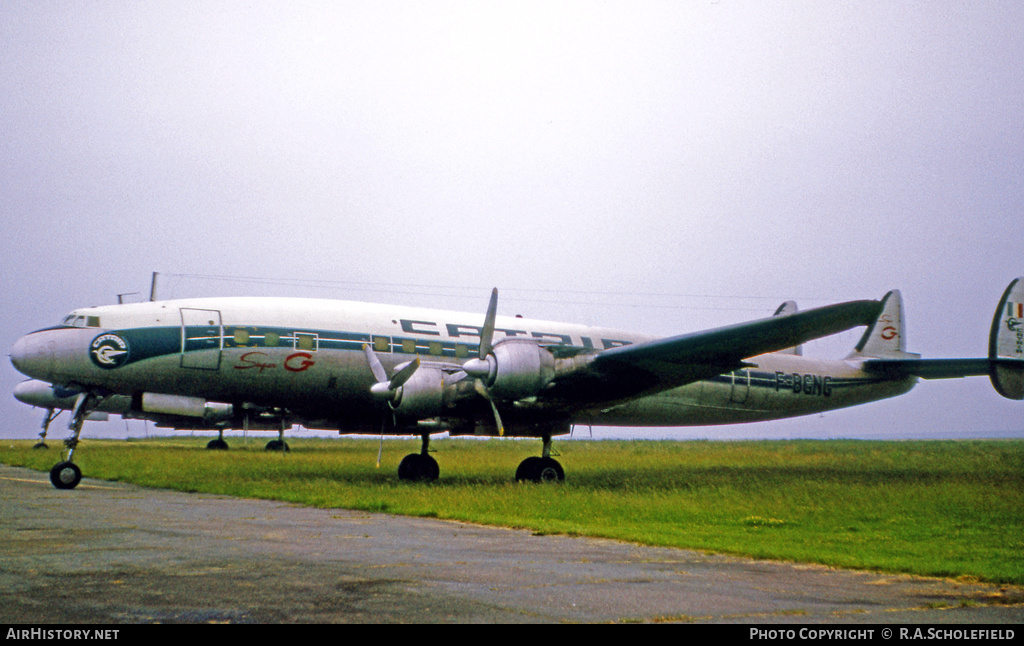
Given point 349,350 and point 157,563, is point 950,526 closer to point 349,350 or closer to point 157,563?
point 157,563

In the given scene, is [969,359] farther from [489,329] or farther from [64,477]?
[64,477]

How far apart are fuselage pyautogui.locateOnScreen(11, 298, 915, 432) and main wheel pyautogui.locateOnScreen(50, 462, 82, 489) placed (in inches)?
62.7

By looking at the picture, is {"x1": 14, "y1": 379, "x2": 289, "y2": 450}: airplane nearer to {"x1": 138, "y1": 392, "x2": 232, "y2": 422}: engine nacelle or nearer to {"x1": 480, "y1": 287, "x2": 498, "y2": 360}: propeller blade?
{"x1": 138, "y1": 392, "x2": 232, "y2": 422}: engine nacelle

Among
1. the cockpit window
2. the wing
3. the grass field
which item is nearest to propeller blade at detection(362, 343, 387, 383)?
the grass field

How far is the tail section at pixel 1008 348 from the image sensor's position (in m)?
20.8

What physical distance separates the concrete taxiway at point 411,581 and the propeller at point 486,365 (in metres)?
6.26

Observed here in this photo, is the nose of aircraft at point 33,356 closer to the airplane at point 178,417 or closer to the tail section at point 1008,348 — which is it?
the airplane at point 178,417

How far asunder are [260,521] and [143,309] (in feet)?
26.0

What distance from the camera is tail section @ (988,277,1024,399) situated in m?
20.8

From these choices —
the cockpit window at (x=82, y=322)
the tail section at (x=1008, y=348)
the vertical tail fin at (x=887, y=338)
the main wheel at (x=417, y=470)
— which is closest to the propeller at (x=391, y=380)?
the main wheel at (x=417, y=470)

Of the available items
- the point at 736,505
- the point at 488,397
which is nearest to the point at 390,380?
the point at 488,397
